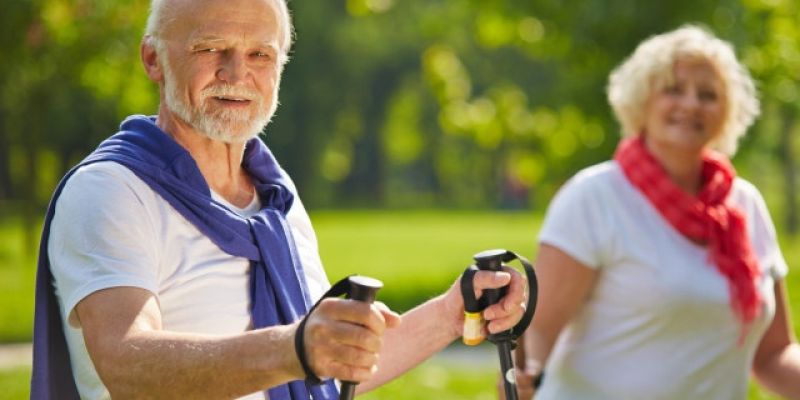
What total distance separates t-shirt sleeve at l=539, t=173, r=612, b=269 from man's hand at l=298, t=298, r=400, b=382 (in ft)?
6.97

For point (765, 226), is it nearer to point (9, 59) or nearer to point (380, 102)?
point (9, 59)

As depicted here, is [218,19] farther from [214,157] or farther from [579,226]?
[579,226]

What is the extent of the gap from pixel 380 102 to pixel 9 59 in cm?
3489

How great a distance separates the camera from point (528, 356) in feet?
13.7

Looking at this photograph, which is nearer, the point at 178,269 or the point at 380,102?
the point at 178,269

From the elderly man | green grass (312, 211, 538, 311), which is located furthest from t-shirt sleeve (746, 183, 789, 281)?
green grass (312, 211, 538, 311)

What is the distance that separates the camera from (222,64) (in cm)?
257

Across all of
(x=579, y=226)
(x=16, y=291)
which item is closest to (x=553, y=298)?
(x=579, y=226)

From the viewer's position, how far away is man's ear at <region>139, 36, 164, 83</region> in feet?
8.79

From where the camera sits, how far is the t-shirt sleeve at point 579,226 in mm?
4152

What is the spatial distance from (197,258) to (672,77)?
7.93 ft

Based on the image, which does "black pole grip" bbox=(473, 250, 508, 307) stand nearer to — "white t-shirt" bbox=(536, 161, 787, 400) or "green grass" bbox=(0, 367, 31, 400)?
"white t-shirt" bbox=(536, 161, 787, 400)

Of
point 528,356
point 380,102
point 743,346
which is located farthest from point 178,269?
point 380,102

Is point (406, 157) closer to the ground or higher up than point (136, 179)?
closer to the ground
